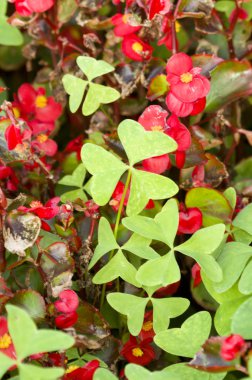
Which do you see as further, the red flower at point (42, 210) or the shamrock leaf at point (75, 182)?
the shamrock leaf at point (75, 182)

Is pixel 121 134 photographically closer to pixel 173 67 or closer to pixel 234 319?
pixel 173 67

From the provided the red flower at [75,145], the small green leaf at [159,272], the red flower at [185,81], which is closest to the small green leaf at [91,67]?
the red flower at [185,81]

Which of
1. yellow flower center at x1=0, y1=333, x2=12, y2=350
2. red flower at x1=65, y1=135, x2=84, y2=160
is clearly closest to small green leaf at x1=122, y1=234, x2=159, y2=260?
A: yellow flower center at x1=0, y1=333, x2=12, y2=350

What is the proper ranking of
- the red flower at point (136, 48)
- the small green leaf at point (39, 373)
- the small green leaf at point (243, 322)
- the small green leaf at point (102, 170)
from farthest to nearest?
the red flower at point (136, 48) < the small green leaf at point (102, 170) < the small green leaf at point (243, 322) < the small green leaf at point (39, 373)

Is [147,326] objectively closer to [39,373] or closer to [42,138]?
[39,373]

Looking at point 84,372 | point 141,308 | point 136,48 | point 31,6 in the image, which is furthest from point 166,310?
point 31,6

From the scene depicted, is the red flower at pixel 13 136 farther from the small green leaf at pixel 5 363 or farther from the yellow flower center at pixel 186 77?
the small green leaf at pixel 5 363

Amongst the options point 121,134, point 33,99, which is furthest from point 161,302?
point 33,99
